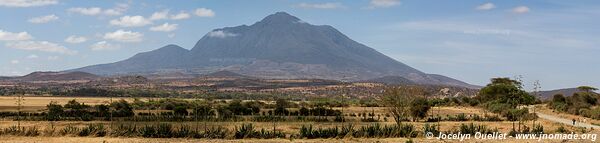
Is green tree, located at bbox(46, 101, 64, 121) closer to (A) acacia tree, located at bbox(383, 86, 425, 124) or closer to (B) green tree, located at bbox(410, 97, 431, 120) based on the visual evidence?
(A) acacia tree, located at bbox(383, 86, 425, 124)

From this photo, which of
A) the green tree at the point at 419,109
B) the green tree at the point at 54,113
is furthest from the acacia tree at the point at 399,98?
the green tree at the point at 54,113

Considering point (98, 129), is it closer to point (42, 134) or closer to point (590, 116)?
point (42, 134)

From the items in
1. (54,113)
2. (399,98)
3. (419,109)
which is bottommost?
(54,113)

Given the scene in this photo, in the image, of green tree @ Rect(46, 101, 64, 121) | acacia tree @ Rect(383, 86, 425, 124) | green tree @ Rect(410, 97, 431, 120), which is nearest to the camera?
acacia tree @ Rect(383, 86, 425, 124)

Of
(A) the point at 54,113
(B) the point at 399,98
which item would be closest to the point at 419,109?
(B) the point at 399,98

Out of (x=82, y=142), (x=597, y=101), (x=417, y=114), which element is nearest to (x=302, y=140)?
(x=82, y=142)

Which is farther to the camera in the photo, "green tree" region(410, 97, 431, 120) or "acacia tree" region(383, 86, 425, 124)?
"green tree" region(410, 97, 431, 120)

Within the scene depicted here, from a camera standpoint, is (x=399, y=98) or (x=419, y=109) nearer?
(x=399, y=98)

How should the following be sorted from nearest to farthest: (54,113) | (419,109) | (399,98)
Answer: (399,98), (419,109), (54,113)

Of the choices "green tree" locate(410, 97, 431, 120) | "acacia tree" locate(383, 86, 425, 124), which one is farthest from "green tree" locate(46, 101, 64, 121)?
"green tree" locate(410, 97, 431, 120)

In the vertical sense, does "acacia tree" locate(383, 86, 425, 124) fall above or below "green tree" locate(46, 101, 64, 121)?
above

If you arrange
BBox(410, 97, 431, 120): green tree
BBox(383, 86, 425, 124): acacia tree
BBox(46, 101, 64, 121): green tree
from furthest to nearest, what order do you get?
BBox(410, 97, 431, 120): green tree
BBox(46, 101, 64, 121): green tree
BBox(383, 86, 425, 124): acacia tree

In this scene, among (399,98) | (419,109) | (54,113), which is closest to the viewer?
(399,98)

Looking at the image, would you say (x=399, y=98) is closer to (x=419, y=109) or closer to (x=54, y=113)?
(x=419, y=109)
